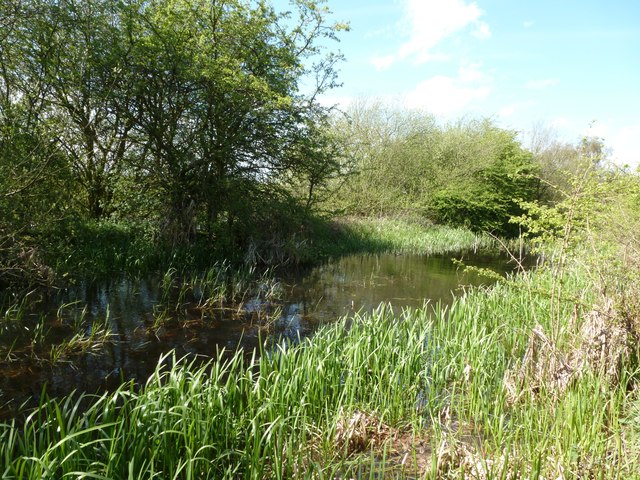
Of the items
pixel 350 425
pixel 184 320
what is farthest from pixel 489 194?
pixel 350 425

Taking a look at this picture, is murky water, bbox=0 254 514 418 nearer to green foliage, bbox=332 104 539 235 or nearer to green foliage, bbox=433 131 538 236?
green foliage, bbox=332 104 539 235

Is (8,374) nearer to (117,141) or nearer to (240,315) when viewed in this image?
(240,315)

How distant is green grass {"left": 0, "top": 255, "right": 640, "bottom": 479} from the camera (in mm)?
2787

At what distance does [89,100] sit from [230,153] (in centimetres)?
388

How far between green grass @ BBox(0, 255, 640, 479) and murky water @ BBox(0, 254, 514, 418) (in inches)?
21.7

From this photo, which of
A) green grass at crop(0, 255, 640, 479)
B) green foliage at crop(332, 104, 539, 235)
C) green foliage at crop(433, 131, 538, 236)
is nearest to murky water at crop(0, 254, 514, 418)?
green grass at crop(0, 255, 640, 479)

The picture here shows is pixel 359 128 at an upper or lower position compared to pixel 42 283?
upper

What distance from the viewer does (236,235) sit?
1491 cm

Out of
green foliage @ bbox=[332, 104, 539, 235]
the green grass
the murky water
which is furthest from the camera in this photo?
green foliage @ bbox=[332, 104, 539, 235]

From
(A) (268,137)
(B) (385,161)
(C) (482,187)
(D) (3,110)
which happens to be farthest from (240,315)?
(C) (482,187)

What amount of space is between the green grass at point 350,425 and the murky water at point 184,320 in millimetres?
552

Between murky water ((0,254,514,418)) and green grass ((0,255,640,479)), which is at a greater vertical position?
green grass ((0,255,640,479))

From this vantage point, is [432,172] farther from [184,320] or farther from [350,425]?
[350,425]

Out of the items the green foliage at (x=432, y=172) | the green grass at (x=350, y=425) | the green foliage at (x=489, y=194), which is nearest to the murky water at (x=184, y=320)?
the green grass at (x=350, y=425)
